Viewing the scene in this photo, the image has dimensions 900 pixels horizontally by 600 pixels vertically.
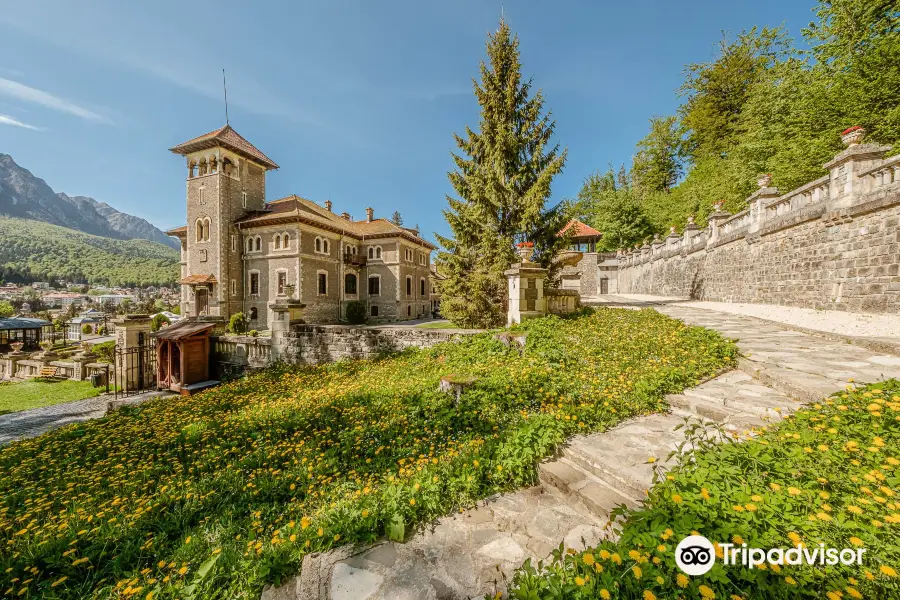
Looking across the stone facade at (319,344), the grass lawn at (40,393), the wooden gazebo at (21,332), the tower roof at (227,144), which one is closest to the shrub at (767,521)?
the stone facade at (319,344)

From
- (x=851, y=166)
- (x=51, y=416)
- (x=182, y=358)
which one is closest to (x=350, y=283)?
(x=182, y=358)

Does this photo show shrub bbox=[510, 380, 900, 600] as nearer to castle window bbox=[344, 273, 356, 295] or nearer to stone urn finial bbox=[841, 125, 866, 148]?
stone urn finial bbox=[841, 125, 866, 148]

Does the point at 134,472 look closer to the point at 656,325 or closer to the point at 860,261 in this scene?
the point at 656,325

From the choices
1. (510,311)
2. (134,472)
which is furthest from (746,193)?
(134,472)

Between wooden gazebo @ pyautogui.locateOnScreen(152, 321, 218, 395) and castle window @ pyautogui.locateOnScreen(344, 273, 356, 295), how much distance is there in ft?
46.3

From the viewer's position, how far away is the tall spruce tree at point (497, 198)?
10500 millimetres

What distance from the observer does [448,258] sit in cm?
1098

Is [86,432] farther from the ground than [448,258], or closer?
closer

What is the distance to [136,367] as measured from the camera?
1088 centimetres

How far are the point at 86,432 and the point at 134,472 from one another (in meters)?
4.11

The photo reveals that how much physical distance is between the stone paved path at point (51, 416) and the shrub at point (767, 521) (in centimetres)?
1288

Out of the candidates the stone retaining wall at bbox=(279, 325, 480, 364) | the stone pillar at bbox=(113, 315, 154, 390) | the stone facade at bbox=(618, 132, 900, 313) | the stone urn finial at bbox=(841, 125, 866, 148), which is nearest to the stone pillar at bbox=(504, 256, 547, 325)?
the stone retaining wall at bbox=(279, 325, 480, 364)

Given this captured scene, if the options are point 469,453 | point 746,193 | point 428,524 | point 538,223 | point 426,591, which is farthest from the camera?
point 746,193

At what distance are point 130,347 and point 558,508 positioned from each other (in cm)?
1406
